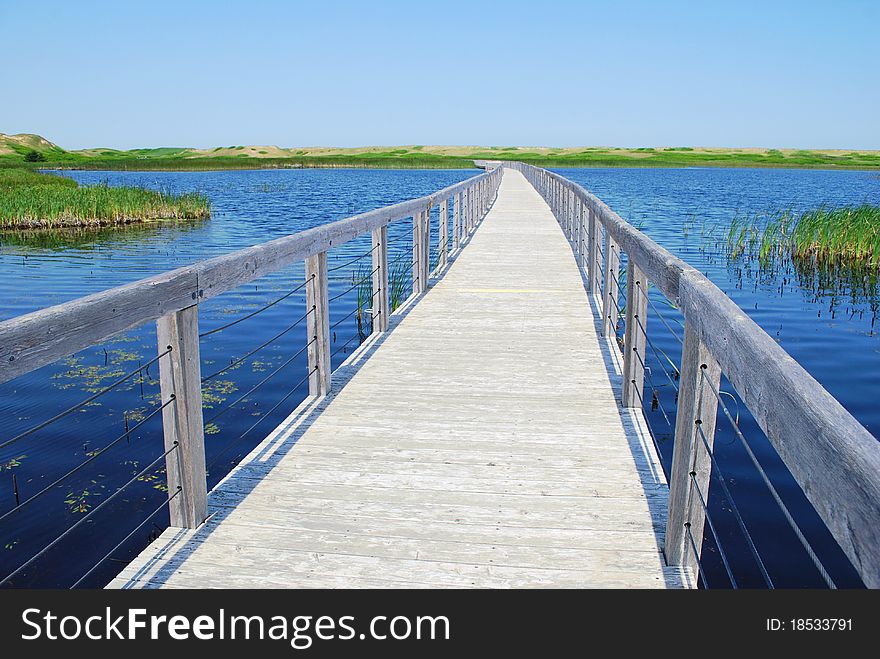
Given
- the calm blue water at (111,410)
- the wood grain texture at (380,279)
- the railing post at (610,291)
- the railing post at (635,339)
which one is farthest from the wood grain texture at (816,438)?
the wood grain texture at (380,279)

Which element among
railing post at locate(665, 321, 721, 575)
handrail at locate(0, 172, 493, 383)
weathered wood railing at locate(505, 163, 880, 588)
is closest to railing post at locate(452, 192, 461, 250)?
weathered wood railing at locate(505, 163, 880, 588)

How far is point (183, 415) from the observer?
3219 mm

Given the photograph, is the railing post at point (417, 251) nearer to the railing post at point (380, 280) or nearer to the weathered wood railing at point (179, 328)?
the railing post at point (380, 280)

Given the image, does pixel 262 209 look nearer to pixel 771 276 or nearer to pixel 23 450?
pixel 771 276

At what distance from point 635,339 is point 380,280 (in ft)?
9.03

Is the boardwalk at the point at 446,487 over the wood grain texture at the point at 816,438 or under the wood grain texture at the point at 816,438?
under

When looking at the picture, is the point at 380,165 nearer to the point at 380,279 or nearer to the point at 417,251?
the point at 417,251

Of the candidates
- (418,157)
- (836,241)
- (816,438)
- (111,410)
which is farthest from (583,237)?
(418,157)

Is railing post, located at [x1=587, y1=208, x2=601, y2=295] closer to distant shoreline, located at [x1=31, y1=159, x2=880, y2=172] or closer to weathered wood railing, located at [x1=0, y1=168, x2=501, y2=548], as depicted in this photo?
weathered wood railing, located at [x1=0, y1=168, x2=501, y2=548]

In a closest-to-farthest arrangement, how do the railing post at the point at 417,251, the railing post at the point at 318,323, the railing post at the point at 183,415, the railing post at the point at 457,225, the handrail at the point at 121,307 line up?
the handrail at the point at 121,307, the railing post at the point at 183,415, the railing post at the point at 318,323, the railing post at the point at 417,251, the railing post at the point at 457,225

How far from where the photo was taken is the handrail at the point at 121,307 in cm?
215

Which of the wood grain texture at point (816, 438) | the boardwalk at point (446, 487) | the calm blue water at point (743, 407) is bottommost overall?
the calm blue water at point (743, 407)

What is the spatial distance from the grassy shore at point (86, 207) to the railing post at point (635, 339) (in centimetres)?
2173

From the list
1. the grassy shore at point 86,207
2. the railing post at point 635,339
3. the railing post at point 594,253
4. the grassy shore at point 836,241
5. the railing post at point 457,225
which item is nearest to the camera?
the railing post at point 635,339
